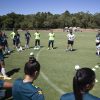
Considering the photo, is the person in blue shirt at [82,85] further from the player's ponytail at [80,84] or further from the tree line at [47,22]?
the tree line at [47,22]

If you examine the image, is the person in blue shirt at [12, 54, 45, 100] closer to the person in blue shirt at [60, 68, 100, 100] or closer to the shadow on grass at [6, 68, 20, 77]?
the person in blue shirt at [60, 68, 100, 100]

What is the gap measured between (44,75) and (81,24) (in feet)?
354

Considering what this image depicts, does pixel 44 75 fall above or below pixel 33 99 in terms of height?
below

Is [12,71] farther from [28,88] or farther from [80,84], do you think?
[80,84]

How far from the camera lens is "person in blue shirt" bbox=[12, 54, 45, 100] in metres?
4.28

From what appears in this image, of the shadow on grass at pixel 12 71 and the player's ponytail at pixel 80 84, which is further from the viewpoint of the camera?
the shadow on grass at pixel 12 71

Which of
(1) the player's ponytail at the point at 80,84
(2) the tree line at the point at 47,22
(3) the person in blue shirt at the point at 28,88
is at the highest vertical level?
(1) the player's ponytail at the point at 80,84

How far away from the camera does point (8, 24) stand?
120188 mm

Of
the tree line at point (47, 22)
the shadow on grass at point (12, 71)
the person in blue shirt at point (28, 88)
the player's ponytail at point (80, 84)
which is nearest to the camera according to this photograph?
the player's ponytail at point (80, 84)

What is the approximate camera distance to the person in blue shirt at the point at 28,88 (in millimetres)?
4277

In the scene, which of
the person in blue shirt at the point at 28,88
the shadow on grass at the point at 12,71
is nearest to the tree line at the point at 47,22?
the shadow on grass at the point at 12,71

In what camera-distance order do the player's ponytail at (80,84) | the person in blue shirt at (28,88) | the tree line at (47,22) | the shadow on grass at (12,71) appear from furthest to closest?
the tree line at (47,22) → the shadow on grass at (12,71) → the person in blue shirt at (28,88) → the player's ponytail at (80,84)

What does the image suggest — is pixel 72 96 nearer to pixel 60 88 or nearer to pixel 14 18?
pixel 60 88

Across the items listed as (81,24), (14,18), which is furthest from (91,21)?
(14,18)
